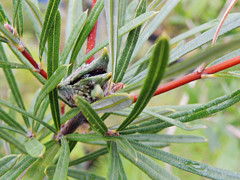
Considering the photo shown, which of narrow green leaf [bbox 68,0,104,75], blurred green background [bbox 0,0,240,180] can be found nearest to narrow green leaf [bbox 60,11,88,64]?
narrow green leaf [bbox 68,0,104,75]

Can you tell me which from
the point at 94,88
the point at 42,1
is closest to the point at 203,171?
the point at 94,88

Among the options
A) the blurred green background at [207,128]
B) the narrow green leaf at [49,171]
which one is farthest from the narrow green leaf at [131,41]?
the blurred green background at [207,128]

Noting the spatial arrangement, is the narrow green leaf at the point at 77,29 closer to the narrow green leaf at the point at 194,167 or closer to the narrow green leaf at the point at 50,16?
the narrow green leaf at the point at 50,16

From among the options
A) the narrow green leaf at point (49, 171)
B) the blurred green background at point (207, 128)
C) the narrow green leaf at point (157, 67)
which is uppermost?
the narrow green leaf at point (157, 67)

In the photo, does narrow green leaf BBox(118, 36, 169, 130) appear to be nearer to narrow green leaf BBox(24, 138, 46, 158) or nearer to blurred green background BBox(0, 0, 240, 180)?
narrow green leaf BBox(24, 138, 46, 158)

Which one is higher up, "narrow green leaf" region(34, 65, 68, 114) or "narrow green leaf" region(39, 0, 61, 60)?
"narrow green leaf" region(39, 0, 61, 60)

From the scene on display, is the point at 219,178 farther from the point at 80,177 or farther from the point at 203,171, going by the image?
the point at 80,177

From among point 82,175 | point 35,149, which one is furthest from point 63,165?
point 82,175
